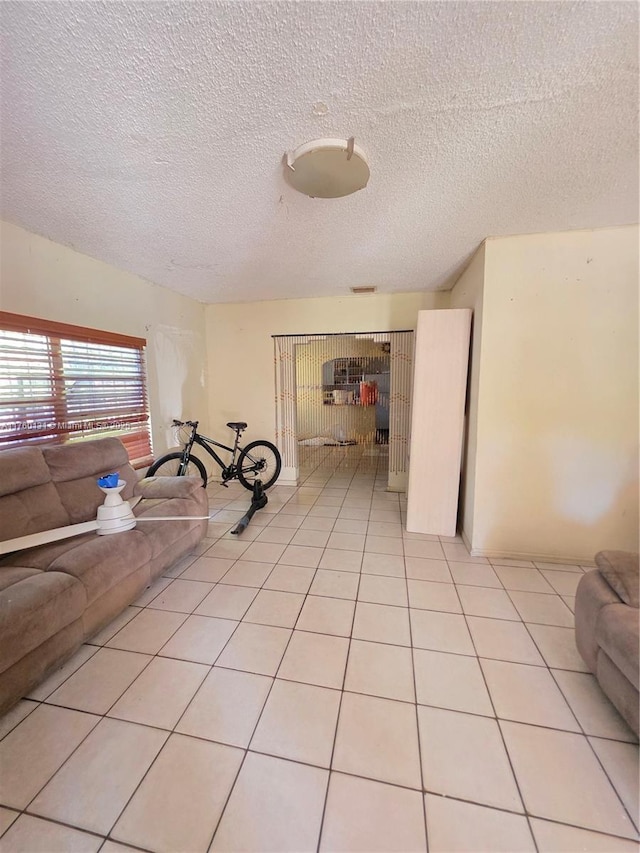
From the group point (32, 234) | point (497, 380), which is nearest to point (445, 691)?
point (497, 380)

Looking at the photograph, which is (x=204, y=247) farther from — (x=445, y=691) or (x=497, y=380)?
(x=445, y=691)

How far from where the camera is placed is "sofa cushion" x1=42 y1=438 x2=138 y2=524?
2.11 meters

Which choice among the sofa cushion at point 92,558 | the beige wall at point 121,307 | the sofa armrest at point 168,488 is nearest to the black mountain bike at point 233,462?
the beige wall at point 121,307

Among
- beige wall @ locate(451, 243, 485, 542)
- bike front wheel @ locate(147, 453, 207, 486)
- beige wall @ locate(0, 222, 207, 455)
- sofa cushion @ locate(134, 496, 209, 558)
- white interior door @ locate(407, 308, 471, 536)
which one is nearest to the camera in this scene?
sofa cushion @ locate(134, 496, 209, 558)

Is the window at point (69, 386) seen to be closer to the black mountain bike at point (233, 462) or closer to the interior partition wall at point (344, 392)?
the black mountain bike at point (233, 462)

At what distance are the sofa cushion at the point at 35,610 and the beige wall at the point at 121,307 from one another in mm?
1781

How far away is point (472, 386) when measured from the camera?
261 centimetres

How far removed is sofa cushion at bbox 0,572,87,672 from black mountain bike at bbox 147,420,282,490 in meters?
1.79

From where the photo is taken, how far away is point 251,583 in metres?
2.18

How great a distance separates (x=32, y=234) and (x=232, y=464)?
105 inches

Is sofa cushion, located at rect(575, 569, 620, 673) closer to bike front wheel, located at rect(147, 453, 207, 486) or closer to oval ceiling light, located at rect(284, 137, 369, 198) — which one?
oval ceiling light, located at rect(284, 137, 369, 198)

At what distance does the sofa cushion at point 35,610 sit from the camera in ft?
4.07

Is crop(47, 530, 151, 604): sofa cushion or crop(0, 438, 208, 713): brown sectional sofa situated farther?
crop(47, 530, 151, 604): sofa cushion

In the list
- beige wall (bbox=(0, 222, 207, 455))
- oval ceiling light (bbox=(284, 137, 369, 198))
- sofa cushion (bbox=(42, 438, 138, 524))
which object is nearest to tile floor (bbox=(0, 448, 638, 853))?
sofa cushion (bbox=(42, 438, 138, 524))
